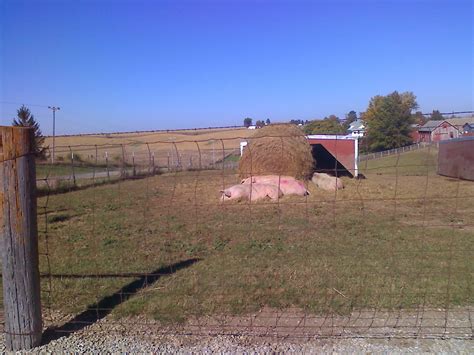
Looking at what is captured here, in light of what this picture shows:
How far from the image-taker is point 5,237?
348cm

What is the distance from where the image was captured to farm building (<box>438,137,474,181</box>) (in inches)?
870

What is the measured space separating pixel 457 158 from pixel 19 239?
23735mm

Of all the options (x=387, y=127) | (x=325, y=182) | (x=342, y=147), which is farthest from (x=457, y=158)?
(x=325, y=182)

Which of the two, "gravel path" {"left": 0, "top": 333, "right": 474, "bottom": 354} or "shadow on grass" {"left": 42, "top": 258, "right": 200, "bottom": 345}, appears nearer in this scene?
"gravel path" {"left": 0, "top": 333, "right": 474, "bottom": 354}

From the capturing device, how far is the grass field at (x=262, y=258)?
477 centimetres

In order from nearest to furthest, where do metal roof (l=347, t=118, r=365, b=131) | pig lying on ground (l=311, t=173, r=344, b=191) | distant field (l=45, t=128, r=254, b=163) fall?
distant field (l=45, t=128, r=254, b=163) < metal roof (l=347, t=118, r=365, b=131) < pig lying on ground (l=311, t=173, r=344, b=191)

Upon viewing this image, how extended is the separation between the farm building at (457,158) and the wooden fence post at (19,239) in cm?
2021

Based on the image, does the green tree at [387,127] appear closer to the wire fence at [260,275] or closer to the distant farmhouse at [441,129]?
the distant farmhouse at [441,129]

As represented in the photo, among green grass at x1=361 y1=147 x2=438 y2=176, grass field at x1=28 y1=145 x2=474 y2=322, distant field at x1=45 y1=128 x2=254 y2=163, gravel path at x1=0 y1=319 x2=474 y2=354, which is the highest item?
distant field at x1=45 y1=128 x2=254 y2=163

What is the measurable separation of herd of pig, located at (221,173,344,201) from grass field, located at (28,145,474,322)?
71.2 inches

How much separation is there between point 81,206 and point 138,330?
11015 mm

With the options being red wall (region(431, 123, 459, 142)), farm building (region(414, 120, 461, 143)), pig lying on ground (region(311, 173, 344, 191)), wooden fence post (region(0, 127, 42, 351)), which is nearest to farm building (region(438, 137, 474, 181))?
red wall (region(431, 123, 459, 142))

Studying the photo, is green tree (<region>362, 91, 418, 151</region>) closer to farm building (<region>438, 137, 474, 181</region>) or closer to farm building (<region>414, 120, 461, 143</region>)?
farm building (<region>414, 120, 461, 143</region>)

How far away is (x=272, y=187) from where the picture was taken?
15.3 meters
